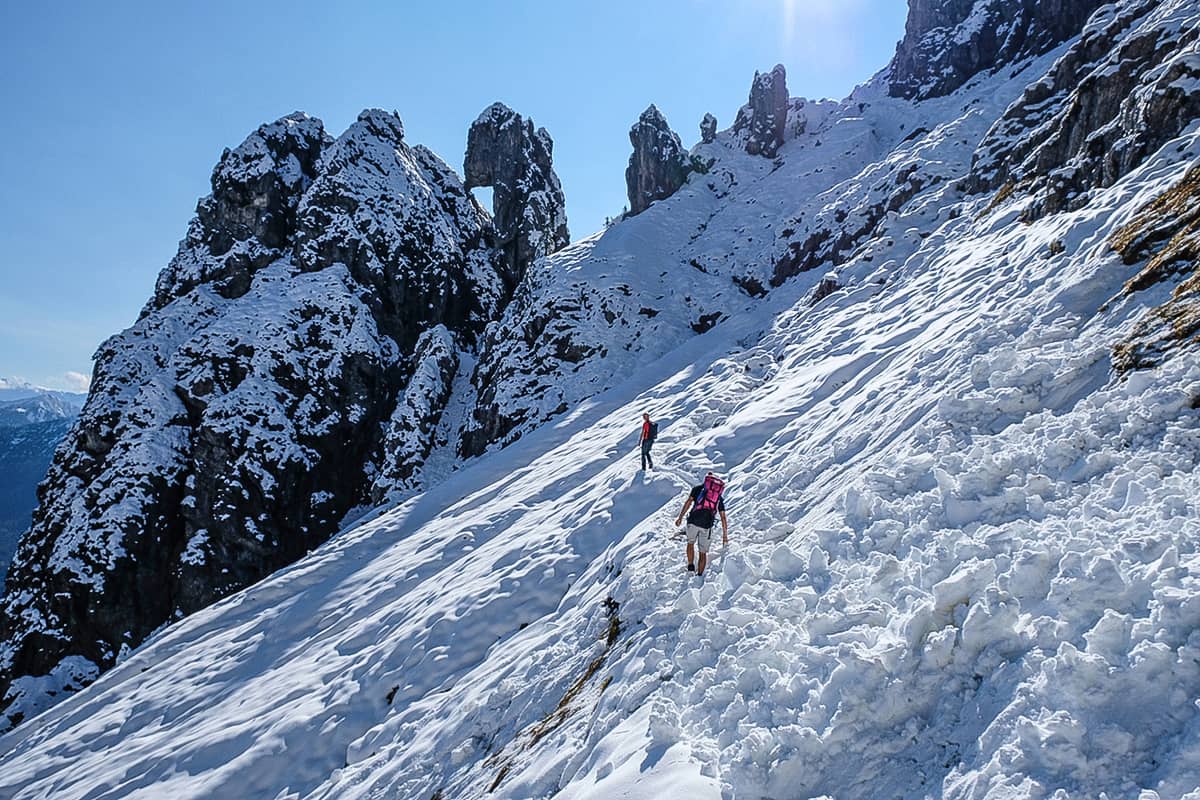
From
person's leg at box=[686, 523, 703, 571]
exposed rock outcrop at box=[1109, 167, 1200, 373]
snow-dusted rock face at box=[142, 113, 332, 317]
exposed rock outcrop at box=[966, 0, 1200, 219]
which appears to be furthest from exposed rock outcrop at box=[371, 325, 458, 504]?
exposed rock outcrop at box=[1109, 167, 1200, 373]

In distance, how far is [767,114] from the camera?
186 ft

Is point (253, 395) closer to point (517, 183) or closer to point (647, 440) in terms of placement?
point (517, 183)

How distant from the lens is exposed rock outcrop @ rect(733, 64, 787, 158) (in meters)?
56.1

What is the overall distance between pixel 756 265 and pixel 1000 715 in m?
38.1

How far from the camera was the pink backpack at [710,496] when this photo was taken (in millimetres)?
7816

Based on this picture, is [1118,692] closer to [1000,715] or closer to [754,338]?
[1000,715]

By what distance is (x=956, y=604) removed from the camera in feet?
14.8

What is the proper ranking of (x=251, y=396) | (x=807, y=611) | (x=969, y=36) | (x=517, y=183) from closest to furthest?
(x=807, y=611), (x=251, y=396), (x=969, y=36), (x=517, y=183)

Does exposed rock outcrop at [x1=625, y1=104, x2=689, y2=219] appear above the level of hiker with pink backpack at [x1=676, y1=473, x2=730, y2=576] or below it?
above

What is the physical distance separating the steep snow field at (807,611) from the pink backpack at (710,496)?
72 cm

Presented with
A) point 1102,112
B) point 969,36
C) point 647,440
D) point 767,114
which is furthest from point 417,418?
point 969,36

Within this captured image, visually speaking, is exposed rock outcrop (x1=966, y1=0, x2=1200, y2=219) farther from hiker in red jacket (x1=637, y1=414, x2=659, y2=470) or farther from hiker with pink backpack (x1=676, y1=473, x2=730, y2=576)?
hiker with pink backpack (x1=676, y1=473, x2=730, y2=576)

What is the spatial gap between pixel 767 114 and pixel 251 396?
5275 centimetres

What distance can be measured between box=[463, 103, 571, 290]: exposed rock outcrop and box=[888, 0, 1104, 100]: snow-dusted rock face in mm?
36885
